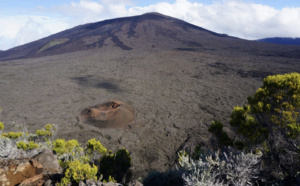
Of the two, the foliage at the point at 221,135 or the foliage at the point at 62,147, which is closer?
the foliage at the point at 221,135

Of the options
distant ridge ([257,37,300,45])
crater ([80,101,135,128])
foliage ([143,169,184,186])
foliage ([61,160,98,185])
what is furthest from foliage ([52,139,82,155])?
distant ridge ([257,37,300,45])

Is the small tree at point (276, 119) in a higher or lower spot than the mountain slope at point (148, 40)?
lower

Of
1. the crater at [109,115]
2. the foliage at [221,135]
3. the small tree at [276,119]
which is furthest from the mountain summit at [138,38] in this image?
the small tree at [276,119]

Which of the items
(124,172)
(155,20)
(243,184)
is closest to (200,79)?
(124,172)

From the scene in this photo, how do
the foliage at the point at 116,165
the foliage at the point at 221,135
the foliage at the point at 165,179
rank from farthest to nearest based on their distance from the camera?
1. the foliage at the point at 116,165
2. the foliage at the point at 221,135
3. the foliage at the point at 165,179

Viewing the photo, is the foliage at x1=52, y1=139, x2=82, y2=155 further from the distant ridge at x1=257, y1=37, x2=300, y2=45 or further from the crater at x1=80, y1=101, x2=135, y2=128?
the distant ridge at x1=257, y1=37, x2=300, y2=45

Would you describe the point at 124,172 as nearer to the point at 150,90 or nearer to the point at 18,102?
the point at 150,90

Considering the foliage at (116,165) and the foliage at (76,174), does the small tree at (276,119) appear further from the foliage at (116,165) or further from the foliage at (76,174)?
the foliage at (76,174)
